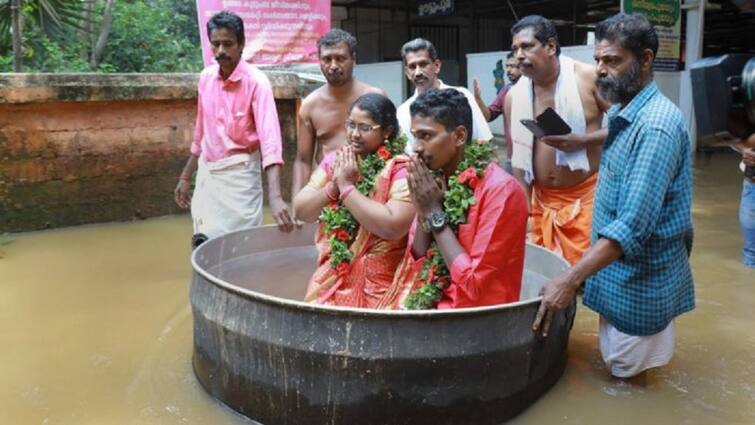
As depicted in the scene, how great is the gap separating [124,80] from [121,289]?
2.42m

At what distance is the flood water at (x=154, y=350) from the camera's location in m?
2.87

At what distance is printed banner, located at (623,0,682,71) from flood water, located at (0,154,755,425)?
19.6 feet

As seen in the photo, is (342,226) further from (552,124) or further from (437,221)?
(552,124)

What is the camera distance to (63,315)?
4031 mm

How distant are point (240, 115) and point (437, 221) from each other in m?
1.85

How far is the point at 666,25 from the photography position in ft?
35.5

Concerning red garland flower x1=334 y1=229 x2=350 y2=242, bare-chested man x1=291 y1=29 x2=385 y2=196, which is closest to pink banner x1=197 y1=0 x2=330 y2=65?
bare-chested man x1=291 y1=29 x2=385 y2=196

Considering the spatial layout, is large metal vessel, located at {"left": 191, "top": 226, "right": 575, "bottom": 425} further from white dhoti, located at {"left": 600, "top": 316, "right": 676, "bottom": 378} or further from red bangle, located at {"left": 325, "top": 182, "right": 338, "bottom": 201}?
red bangle, located at {"left": 325, "top": 182, "right": 338, "bottom": 201}

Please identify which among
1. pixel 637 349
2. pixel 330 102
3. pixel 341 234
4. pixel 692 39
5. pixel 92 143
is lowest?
pixel 637 349

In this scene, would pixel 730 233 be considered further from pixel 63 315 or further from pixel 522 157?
pixel 63 315

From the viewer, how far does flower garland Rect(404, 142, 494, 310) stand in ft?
8.63

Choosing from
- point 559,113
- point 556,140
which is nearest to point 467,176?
point 556,140

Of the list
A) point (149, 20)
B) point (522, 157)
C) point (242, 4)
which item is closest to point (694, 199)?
point (522, 157)

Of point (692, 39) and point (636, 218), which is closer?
point (636, 218)
